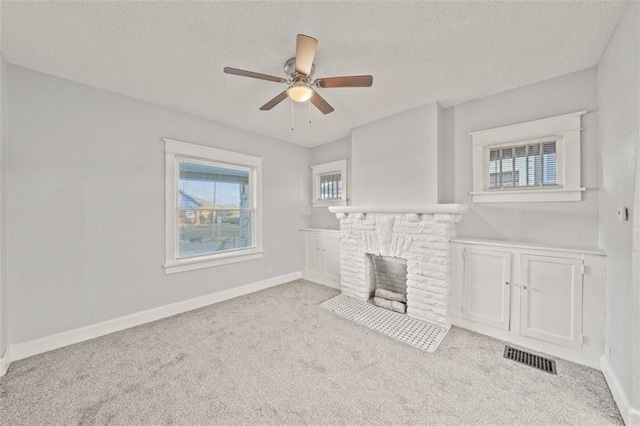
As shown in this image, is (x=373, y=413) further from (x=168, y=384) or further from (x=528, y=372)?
(x=168, y=384)

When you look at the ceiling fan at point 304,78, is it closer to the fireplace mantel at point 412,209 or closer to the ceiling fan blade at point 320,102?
the ceiling fan blade at point 320,102

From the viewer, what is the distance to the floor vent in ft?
6.43

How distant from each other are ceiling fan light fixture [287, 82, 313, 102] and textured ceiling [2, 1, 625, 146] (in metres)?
0.33

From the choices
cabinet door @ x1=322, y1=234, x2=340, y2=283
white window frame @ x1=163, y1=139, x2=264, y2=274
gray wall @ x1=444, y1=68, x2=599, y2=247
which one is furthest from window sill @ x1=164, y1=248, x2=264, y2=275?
gray wall @ x1=444, y1=68, x2=599, y2=247

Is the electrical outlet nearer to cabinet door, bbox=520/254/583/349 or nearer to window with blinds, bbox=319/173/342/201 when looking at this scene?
cabinet door, bbox=520/254/583/349

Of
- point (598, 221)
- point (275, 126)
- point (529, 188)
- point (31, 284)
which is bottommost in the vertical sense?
point (31, 284)

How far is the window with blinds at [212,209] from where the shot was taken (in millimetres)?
3217

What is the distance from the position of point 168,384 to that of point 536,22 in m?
3.88

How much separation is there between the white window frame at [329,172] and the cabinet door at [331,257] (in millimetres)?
681

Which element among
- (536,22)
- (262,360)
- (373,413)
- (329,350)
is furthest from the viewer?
(329,350)

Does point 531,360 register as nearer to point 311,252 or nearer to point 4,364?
point 311,252

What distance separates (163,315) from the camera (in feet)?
9.60

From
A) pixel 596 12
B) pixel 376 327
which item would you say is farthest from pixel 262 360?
pixel 596 12

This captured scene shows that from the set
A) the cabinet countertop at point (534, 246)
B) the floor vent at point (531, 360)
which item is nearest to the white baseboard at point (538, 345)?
the floor vent at point (531, 360)
